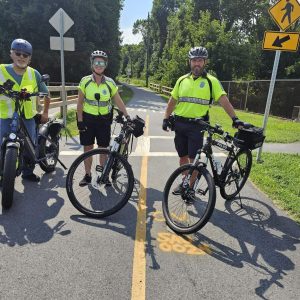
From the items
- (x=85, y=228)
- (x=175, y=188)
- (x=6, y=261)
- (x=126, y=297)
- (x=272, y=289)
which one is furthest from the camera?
(x=175, y=188)

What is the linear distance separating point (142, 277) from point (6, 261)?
1337 mm

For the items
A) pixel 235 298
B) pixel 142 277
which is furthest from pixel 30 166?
pixel 235 298

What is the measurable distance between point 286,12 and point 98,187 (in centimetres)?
521

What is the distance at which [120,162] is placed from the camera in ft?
15.2

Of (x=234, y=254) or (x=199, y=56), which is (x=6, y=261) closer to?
(x=234, y=254)

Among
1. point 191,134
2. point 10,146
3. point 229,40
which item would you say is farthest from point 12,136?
point 229,40

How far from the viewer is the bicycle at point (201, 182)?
414cm

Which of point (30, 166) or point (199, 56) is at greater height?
point (199, 56)

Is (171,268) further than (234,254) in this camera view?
No

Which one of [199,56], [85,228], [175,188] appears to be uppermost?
[199,56]

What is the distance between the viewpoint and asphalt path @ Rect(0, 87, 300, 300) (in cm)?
306

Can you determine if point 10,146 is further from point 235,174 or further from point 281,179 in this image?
point 281,179

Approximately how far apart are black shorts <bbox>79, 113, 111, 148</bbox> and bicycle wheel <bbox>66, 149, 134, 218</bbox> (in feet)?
2.32

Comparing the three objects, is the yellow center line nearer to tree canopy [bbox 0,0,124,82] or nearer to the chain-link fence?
the chain-link fence
